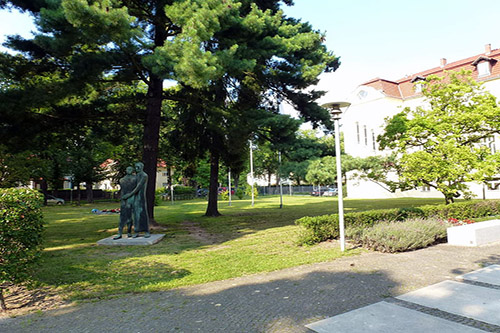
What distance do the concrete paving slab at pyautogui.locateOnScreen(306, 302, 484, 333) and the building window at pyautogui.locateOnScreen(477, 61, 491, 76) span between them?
3373cm

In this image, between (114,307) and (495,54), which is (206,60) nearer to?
(114,307)

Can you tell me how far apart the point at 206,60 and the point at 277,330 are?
6.92m

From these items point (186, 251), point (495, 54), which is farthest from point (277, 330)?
point (495, 54)

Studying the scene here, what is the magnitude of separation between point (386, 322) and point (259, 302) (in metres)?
1.72

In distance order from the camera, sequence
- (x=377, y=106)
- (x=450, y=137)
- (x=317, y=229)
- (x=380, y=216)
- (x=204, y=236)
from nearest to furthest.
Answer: (x=317, y=229), (x=380, y=216), (x=204, y=236), (x=450, y=137), (x=377, y=106)

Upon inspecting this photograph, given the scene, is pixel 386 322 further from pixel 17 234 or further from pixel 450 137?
pixel 450 137

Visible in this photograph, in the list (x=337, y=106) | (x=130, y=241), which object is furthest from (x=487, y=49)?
(x=130, y=241)

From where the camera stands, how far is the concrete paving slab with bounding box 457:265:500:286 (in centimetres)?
519

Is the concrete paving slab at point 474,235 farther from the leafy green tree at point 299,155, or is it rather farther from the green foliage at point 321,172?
the leafy green tree at point 299,155

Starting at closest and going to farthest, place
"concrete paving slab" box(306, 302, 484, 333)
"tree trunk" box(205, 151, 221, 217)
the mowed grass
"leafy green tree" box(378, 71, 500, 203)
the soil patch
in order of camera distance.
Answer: "concrete paving slab" box(306, 302, 484, 333) < the mowed grass < the soil patch < "leafy green tree" box(378, 71, 500, 203) < "tree trunk" box(205, 151, 221, 217)

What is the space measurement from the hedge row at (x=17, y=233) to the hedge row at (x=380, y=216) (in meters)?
6.53

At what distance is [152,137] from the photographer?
44.1ft

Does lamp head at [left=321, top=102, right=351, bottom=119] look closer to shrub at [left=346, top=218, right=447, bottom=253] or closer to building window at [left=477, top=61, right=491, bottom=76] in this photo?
shrub at [left=346, top=218, right=447, bottom=253]

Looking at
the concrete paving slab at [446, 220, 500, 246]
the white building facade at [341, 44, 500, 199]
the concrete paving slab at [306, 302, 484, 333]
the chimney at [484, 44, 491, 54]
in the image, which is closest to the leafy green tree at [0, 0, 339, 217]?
the concrete paving slab at [306, 302, 484, 333]
